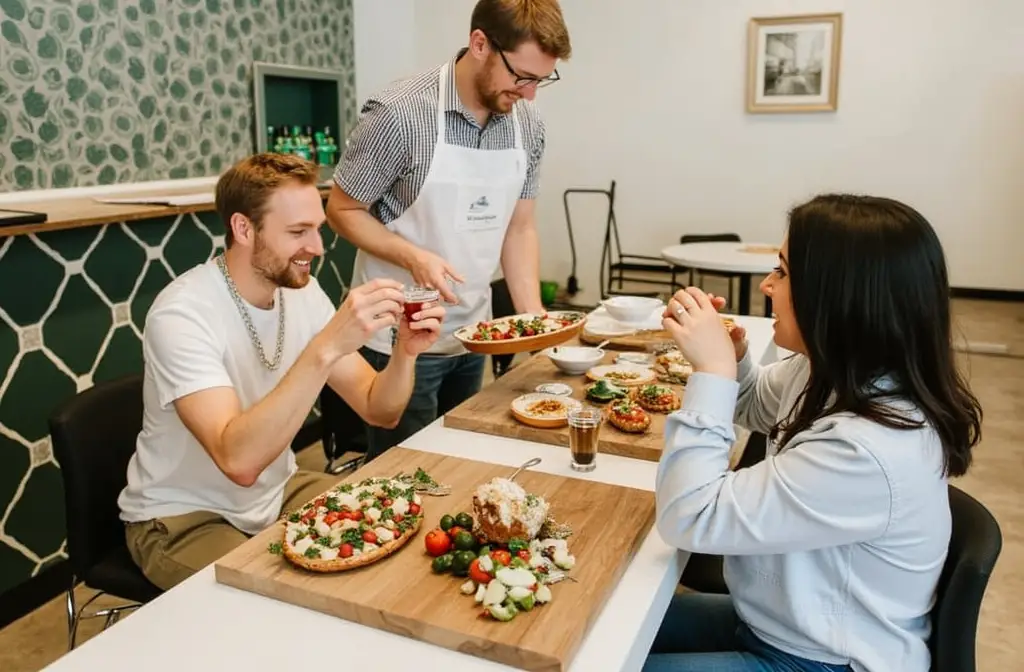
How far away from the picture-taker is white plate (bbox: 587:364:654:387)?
1976mm

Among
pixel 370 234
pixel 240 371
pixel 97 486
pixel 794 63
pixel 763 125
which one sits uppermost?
pixel 794 63

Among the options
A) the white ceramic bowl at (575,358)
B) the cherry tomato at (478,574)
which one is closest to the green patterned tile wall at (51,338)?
the white ceramic bowl at (575,358)

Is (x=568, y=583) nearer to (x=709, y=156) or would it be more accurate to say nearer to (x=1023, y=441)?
(x=1023, y=441)

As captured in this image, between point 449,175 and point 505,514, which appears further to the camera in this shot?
point 449,175

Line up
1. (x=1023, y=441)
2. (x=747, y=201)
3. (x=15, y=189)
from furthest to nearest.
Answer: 1. (x=747, y=201)
2. (x=1023, y=441)
3. (x=15, y=189)

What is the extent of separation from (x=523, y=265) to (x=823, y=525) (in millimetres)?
1474

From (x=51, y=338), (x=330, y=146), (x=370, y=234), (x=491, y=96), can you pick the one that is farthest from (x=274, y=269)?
(x=330, y=146)

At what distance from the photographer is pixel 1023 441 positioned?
3820 millimetres

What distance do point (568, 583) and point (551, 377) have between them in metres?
0.99

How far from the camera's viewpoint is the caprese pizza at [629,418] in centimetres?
168

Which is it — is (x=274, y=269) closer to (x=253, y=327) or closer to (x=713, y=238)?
(x=253, y=327)

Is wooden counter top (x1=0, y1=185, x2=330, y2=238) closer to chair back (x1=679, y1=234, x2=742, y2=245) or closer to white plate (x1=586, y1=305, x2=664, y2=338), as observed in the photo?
white plate (x1=586, y1=305, x2=664, y2=338)

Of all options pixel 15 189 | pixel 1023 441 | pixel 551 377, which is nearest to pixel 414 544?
pixel 551 377

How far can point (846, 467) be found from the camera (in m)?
1.12
